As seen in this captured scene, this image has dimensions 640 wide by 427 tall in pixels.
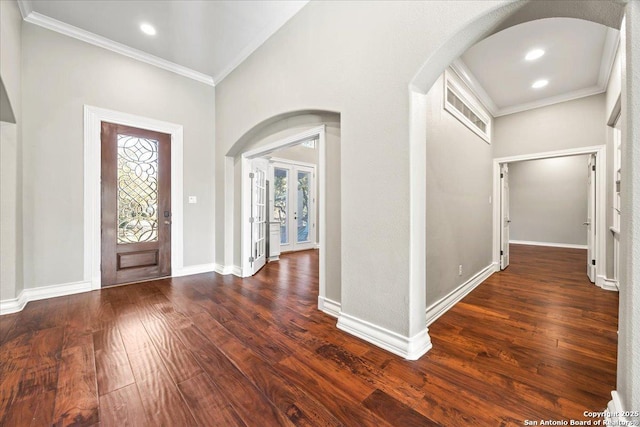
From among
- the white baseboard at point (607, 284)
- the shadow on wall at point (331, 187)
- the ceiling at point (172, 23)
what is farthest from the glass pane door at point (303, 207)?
the white baseboard at point (607, 284)

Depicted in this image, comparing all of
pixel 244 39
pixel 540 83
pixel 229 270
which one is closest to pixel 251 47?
pixel 244 39

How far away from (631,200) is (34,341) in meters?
4.19

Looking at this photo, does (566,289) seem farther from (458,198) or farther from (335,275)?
(335,275)

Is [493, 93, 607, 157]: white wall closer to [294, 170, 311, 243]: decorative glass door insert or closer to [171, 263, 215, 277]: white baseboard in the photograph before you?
[294, 170, 311, 243]: decorative glass door insert

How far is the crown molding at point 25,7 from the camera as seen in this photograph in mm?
2764

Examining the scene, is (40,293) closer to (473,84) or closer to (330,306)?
(330,306)

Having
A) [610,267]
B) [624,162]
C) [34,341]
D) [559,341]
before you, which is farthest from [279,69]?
[610,267]

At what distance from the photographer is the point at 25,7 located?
2.82 meters

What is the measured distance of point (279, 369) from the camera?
1.73 m

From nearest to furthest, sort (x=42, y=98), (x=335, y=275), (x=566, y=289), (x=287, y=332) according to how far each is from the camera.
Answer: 1. (x=287, y=332)
2. (x=335, y=275)
3. (x=42, y=98)
4. (x=566, y=289)

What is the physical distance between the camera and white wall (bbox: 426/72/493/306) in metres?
2.61

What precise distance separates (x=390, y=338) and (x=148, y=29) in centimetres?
456

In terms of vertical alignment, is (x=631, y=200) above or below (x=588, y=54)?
below

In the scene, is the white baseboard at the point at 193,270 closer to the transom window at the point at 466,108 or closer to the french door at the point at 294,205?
the french door at the point at 294,205
